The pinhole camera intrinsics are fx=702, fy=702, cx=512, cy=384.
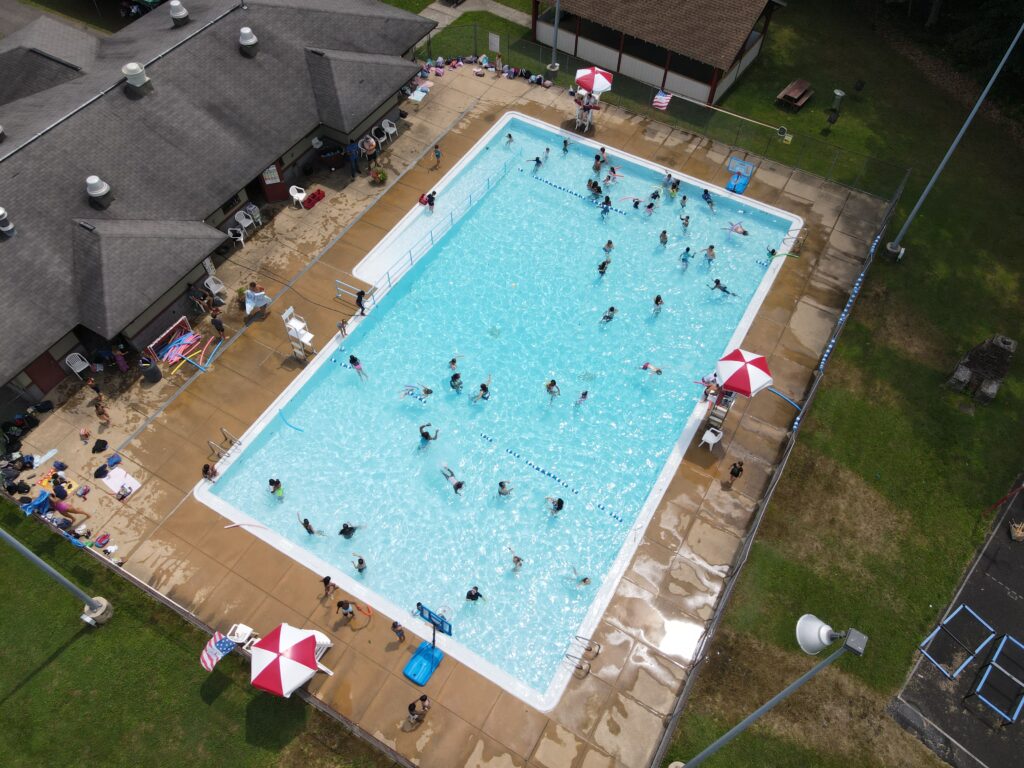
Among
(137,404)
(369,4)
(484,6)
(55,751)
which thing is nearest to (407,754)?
(55,751)

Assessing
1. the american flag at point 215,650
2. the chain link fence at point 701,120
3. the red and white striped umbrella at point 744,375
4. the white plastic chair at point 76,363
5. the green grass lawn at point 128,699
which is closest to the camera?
the green grass lawn at point 128,699

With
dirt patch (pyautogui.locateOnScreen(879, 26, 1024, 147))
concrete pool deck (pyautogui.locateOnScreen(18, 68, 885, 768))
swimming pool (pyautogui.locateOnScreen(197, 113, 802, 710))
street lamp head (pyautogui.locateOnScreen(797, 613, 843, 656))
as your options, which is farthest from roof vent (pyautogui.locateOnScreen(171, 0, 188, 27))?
dirt patch (pyautogui.locateOnScreen(879, 26, 1024, 147))

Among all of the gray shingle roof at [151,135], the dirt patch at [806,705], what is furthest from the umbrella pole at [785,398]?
the gray shingle roof at [151,135]

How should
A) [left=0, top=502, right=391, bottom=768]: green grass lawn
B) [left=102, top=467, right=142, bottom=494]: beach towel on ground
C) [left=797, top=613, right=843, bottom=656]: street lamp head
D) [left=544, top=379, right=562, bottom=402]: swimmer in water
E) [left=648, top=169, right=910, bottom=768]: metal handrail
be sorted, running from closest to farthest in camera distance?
[left=797, top=613, right=843, bottom=656]: street lamp head → [left=0, top=502, right=391, bottom=768]: green grass lawn → [left=648, top=169, right=910, bottom=768]: metal handrail → [left=102, top=467, right=142, bottom=494]: beach towel on ground → [left=544, top=379, right=562, bottom=402]: swimmer in water

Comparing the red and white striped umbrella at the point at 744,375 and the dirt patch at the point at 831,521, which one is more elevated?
the red and white striped umbrella at the point at 744,375

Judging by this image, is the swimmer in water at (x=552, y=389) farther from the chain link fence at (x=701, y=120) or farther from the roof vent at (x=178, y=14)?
the roof vent at (x=178, y=14)

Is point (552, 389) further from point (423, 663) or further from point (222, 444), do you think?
point (222, 444)

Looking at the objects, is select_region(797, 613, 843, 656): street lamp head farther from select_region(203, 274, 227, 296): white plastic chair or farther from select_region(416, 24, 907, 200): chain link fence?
select_region(416, 24, 907, 200): chain link fence

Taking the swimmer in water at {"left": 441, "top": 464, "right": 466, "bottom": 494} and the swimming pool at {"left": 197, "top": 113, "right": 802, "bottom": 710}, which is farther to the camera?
the swimmer in water at {"left": 441, "top": 464, "right": 466, "bottom": 494}
